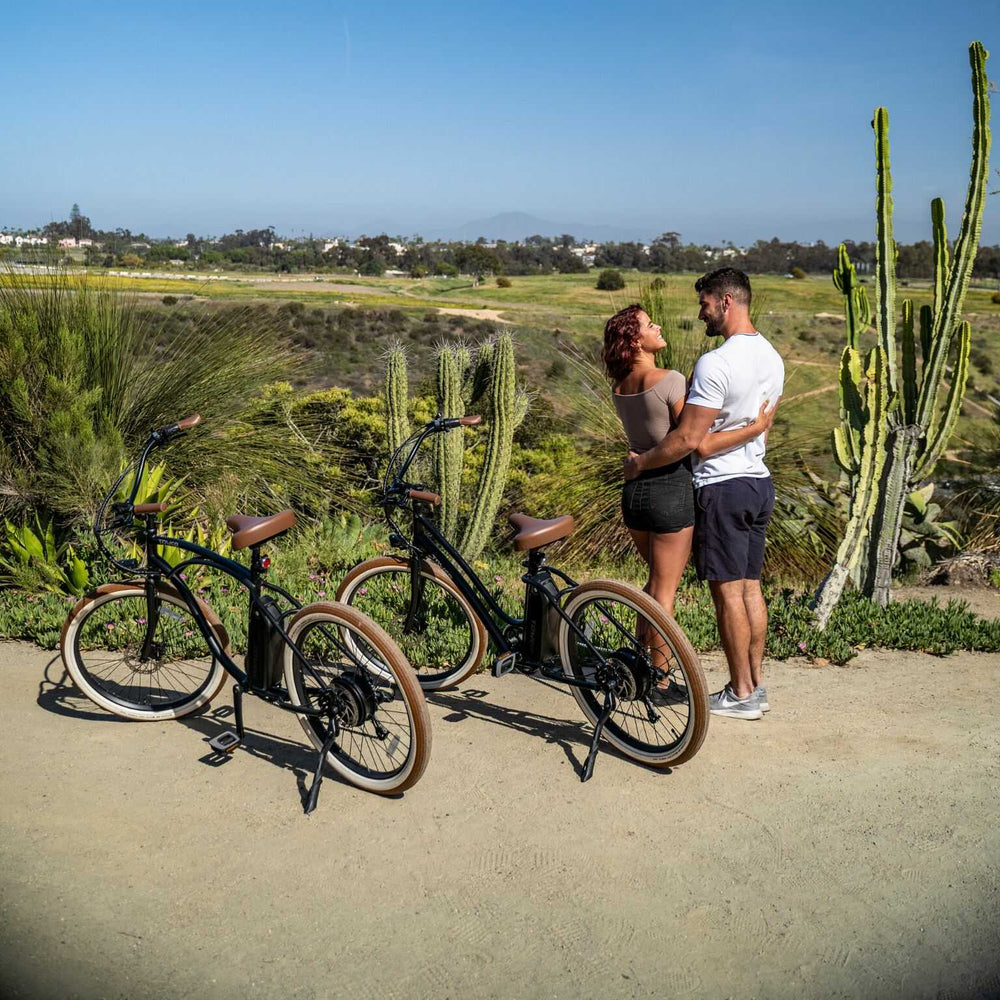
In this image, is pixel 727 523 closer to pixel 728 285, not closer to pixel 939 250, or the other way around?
pixel 728 285

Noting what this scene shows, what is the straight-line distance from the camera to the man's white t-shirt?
14.9 feet

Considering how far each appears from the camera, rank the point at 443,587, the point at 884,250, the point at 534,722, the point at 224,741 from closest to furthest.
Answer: the point at 224,741, the point at 534,722, the point at 443,587, the point at 884,250

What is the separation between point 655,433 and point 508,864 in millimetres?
2092

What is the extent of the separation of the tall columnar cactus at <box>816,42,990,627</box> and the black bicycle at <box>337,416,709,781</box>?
87.1 inches

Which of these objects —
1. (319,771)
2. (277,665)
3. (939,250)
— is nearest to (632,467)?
(277,665)

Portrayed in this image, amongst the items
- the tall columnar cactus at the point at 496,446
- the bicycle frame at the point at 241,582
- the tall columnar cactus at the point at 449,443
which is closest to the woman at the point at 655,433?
the bicycle frame at the point at 241,582

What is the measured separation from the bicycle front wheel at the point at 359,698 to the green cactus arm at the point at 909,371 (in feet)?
13.4

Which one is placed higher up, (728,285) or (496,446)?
(728,285)

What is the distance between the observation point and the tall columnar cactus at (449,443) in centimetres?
875

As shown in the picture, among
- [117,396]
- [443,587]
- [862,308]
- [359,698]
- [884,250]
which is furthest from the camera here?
[117,396]

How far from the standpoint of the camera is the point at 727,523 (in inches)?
187

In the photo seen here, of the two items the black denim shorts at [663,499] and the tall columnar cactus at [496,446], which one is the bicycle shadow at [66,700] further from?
the tall columnar cactus at [496,446]

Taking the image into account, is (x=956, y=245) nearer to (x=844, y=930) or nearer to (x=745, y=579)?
(x=745, y=579)

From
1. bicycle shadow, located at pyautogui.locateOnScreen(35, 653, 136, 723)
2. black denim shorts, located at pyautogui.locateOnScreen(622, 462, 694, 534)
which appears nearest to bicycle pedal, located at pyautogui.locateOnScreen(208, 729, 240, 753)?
bicycle shadow, located at pyautogui.locateOnScreen(35, 653, 136, 723)
